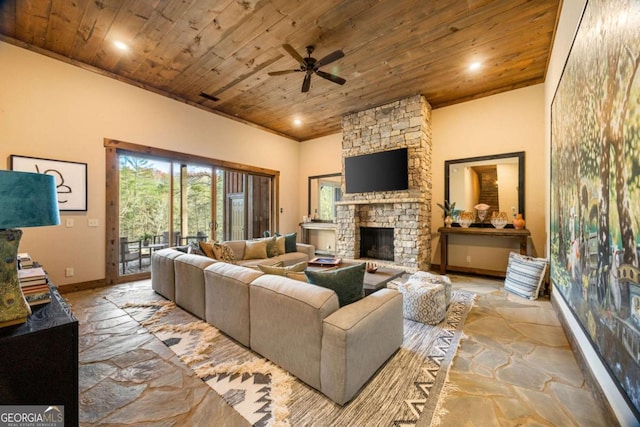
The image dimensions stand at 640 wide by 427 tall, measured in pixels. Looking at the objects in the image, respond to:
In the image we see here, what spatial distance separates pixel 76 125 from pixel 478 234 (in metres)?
6.78

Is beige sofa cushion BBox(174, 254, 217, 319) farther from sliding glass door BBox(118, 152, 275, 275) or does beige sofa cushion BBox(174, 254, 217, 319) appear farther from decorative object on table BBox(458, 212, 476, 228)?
decorative object on table BBox(458, 212, 476, 228)

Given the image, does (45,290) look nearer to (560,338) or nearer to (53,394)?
(53,394)

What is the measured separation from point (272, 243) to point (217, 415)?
3.42m

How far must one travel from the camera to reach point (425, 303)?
110 inches

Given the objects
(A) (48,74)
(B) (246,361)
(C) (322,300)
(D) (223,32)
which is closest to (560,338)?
(C) (322,300)

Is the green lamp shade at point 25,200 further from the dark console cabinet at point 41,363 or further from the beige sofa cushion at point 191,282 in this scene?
the beige sofa cushion at point 191,282

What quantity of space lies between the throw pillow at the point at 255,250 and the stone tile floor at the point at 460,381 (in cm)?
197

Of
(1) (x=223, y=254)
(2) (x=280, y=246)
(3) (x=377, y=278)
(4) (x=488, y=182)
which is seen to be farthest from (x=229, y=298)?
(4) (x=488, y=182)

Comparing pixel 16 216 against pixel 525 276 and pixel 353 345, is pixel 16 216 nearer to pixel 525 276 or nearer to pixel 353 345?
pixel 353 345

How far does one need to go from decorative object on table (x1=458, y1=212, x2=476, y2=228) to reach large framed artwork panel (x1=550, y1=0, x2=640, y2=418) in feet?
9.20

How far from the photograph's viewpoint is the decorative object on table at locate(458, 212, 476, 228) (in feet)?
15.9

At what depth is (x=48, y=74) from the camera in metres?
3.63

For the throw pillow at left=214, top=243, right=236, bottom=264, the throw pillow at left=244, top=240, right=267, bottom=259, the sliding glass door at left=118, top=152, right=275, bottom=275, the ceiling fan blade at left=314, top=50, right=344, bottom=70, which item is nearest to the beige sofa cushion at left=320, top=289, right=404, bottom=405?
the throw pillow at left=214, top=243, right=236, bottom=264

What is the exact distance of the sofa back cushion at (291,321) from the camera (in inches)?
66.9
